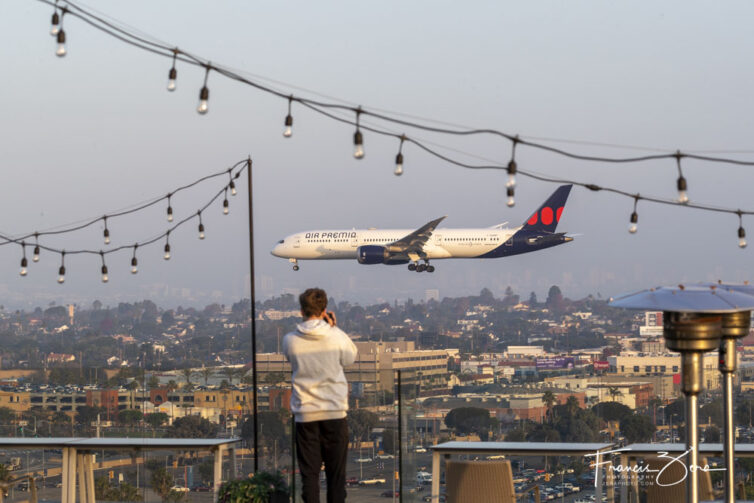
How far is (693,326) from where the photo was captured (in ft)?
13.9

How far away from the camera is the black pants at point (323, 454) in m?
5.02

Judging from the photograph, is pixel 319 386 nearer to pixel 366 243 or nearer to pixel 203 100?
pixel 203 100

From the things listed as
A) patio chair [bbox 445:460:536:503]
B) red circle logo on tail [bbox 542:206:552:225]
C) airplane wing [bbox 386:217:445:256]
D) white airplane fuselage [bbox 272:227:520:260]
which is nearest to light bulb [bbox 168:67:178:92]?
patio chair [bbox 445:460:536:503]

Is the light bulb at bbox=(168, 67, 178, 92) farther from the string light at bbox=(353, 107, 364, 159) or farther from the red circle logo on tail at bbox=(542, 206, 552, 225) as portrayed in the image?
the red circle logo on tail at bbox=(542, 206, 552, 225)

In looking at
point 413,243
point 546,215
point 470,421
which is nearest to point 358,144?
point 470,421

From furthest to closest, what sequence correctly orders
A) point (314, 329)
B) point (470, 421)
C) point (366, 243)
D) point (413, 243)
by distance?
1. point (366, 243)
2. point (413, 243)
3. point (470, 421)
4. point (314, 329)

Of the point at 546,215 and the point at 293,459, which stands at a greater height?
the point at 546,215

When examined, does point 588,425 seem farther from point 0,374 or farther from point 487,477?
point 0,374

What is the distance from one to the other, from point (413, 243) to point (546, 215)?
309 inches

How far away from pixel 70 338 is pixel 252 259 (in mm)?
96626

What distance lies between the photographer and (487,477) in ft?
17.5

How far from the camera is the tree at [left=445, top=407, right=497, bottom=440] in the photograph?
7523mm
